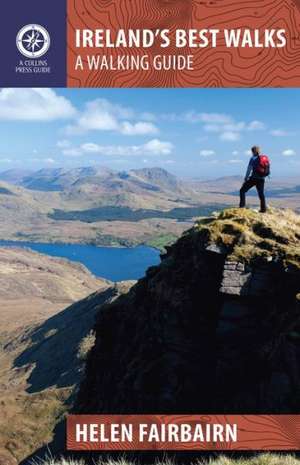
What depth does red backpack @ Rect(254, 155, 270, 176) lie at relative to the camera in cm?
2016

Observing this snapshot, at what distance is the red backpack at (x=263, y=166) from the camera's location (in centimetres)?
2016

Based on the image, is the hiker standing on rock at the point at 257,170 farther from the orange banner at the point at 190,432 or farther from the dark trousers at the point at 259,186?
the orange banner at the point at 190,432

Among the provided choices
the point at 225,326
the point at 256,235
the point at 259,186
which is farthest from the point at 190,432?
the point at 259,186

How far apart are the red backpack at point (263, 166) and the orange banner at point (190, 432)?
366 inches

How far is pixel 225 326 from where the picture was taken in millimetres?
19000

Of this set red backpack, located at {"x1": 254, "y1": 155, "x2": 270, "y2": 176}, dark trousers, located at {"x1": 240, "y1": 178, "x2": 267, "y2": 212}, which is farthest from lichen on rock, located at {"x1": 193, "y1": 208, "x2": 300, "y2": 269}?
red backpack, located at {"x1": 254, "y1": 155, "x2": 270, "y2": 176}

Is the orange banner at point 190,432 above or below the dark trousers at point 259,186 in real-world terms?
below

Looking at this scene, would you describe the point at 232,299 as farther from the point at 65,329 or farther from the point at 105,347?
the point at 65,329

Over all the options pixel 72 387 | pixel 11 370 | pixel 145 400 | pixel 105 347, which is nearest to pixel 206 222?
pixel 145 400

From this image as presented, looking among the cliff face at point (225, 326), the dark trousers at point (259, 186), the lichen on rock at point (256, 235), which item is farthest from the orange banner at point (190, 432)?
the dark trousers at point (259, 186)

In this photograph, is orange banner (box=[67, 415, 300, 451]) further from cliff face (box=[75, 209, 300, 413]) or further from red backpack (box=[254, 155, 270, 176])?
red backpack (box=[254, 155, 270, 176])

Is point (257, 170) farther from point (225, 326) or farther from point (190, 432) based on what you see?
point (190, 432)

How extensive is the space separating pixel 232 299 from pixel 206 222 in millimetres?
4768

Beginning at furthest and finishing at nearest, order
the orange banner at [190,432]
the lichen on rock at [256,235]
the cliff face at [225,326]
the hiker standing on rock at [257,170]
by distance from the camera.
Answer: the hiker standing on rock at [257,170]
the lichen on rock at [256,235]
the cliff face at [225,326]
the orange banner at [190,432]
